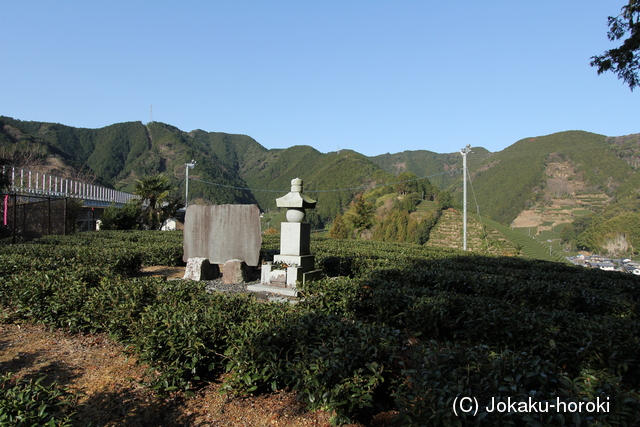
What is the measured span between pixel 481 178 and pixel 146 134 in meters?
114

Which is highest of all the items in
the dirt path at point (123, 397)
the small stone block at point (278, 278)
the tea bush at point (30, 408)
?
the tea bush at point (30, 408)

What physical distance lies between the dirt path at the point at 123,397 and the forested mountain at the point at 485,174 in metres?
75.4

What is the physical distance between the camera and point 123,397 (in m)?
3.03

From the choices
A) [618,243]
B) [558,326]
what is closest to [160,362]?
[558,326]

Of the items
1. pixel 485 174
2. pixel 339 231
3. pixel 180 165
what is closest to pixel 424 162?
pixel 485 174

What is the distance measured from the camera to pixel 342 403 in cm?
251

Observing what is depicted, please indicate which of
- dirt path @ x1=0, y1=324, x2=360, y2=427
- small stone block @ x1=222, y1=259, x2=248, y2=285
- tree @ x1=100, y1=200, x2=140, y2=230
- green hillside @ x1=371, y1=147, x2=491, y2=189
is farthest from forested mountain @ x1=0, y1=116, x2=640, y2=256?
dirt path @ x1=0, y1=324, x2=360, y2=427

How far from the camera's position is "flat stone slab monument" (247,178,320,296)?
289 inches

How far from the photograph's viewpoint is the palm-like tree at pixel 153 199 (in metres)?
26.6

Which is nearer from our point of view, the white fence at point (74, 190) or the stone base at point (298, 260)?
the stone base at point (298, 260)

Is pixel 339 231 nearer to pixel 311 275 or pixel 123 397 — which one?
pixel 311 275

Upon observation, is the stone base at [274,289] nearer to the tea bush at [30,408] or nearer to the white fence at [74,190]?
the tea bush at [30,408]

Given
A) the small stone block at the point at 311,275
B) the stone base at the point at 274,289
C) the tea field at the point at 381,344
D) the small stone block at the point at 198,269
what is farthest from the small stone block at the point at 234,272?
the tea field at the point at 381,344

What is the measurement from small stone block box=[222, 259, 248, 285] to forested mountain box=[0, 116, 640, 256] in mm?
71127
